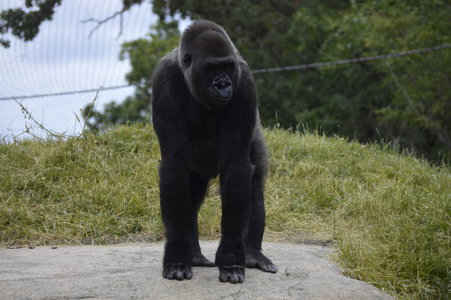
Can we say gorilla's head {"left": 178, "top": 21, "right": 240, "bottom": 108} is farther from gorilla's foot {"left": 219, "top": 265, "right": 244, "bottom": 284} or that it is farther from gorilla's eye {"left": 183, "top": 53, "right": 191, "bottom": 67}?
gorilla's foot {"left": 219, "top": 265, "right": 244, "bottom": 284}

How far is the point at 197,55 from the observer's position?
3.13 m

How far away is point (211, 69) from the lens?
3.07 metres

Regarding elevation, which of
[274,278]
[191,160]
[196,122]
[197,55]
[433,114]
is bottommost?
[433,114]

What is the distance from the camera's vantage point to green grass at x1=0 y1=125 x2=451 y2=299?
389 cm

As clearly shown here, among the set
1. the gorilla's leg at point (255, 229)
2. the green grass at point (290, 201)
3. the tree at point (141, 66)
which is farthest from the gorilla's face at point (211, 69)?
the tree at point (141, 66)

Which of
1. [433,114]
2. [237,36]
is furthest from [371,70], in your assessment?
[237,36]

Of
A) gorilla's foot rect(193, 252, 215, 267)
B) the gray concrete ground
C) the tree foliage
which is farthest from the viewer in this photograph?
the tree foliage

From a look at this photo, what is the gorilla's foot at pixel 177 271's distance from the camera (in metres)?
3.15

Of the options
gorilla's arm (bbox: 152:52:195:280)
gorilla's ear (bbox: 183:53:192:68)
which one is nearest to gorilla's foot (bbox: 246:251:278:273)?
gorilla's arm (bbox: 152:52:195:280)

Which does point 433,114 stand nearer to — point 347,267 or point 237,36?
point 237,36

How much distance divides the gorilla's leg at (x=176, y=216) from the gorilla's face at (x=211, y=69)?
439mm

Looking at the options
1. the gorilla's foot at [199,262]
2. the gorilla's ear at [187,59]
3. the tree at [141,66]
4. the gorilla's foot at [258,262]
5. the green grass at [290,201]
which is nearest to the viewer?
the gorilla's ear at [187,59]

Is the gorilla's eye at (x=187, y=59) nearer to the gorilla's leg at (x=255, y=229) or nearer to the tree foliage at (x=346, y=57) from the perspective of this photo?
the gorilla's leg at (x=255, y=229)

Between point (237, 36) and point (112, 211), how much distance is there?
1061 centimetres
